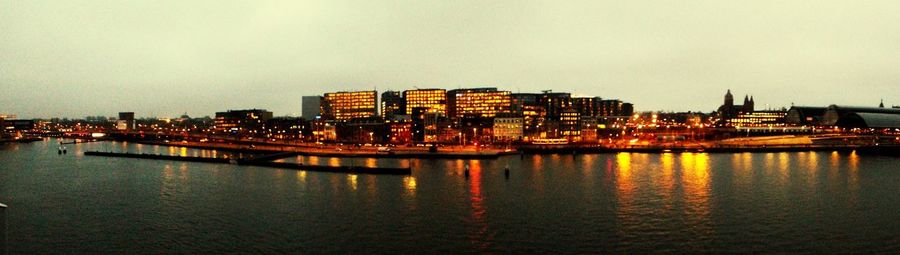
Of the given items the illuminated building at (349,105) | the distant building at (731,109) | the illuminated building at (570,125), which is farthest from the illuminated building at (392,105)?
the distant building at (731,109)

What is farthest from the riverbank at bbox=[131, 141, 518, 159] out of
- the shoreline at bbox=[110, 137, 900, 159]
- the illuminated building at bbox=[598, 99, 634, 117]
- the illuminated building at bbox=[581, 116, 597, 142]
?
the illuminated building at bbox=[598, 99, 634, 117]

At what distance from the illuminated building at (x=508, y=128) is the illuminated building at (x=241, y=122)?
65.6m

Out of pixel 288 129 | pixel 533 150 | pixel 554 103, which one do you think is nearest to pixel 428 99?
pixel 554 103

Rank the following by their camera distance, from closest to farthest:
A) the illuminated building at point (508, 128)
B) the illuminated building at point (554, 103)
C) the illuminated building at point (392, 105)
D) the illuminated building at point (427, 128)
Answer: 1. the illuminated building at point (427, 128)
2. the illuminated building at point (508, 128)
3. the illuminated building at point (554, 103)
4. the illuminated building at point (392, 105)

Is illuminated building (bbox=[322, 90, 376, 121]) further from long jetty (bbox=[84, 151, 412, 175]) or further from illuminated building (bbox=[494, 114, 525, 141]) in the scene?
long jetty (bbox=[84, 151, 412, 175])

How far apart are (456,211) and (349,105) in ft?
404

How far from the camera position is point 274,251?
2089cm

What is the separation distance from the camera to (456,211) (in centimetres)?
2805

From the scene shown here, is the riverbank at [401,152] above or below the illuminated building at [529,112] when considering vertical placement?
below

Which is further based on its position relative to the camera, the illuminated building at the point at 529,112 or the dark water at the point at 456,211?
the illuminated building at the point at 529,112

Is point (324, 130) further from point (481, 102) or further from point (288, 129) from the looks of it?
point (481, 102)

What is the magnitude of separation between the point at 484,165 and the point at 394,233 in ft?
104

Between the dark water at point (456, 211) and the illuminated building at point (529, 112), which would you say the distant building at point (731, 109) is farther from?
the dark water at point (456, 211)

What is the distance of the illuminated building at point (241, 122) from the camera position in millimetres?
137625
